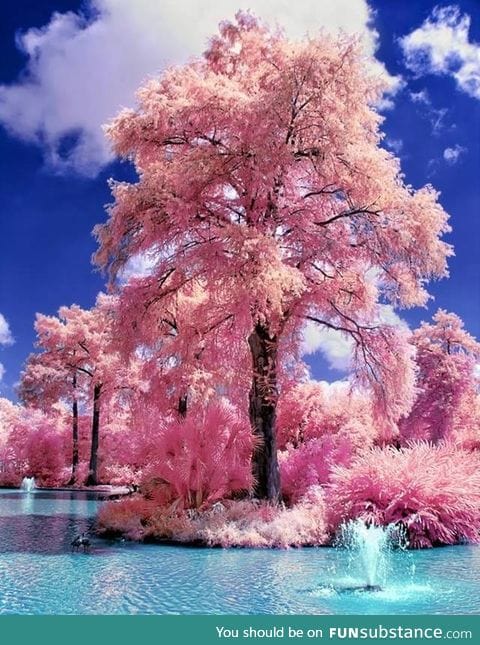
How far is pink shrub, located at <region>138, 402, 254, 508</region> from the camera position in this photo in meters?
8.86

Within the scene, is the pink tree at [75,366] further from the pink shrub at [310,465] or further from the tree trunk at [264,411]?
the tree trunk at [264,411]

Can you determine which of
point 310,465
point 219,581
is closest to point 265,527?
point 219,581

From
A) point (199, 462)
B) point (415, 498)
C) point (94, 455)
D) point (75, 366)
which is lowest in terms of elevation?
point (415, 498)

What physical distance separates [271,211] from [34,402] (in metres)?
13.8

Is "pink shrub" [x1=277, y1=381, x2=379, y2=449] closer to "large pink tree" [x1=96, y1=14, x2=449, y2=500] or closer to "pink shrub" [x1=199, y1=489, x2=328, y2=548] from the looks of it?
"large pink tree" [x1=96, y1=14, x2=449, y2=500]

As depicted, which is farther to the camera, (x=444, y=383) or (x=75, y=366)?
(x=75, y=366)

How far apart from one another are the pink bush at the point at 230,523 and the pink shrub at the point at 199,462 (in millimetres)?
258

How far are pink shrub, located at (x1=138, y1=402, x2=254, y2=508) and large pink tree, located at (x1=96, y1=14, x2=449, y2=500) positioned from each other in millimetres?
546

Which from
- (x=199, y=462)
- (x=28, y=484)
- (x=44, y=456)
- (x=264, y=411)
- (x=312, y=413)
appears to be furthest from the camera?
(x=44, y=456)

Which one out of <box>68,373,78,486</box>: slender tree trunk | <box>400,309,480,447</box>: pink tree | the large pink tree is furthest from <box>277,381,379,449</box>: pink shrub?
<box>68,373,78,486</box>: slender tree trunk

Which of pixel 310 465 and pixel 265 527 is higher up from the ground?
pixel 310 465

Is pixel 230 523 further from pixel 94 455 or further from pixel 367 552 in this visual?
pixel 94 455

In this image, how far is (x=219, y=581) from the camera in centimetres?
562

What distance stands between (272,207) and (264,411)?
299 cm
